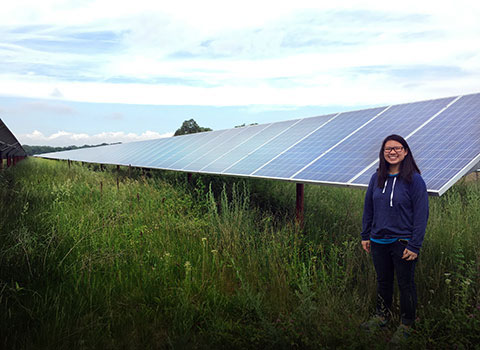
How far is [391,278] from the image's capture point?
4633 mm

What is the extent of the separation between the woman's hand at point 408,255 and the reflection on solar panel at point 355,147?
3.88ft

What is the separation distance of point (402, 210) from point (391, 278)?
0.90 m

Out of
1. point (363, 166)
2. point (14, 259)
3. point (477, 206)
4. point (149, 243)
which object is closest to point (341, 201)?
point (477, 206)

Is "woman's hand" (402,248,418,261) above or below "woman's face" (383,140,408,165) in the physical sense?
below

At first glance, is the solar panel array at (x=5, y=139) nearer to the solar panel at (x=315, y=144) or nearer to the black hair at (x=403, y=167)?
the solar panel at (x=315, y=144)

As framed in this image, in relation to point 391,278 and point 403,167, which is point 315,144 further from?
point 391,278

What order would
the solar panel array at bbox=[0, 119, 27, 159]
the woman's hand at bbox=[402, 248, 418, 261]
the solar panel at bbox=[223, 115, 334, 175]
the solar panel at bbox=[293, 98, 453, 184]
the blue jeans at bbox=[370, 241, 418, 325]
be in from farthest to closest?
the solar panel array at bbox=[0, 119, 27, 159] → the solar panel at bbox=[223, 115, 334, 175] → the solar panel at bbox=[293, 98, 453, 184] → the blue jeans at bbox=[370, 241, 418, 325] → the woman's hand at bbox=[402, 248, 418, 261]

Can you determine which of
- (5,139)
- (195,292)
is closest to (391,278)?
(195,292)

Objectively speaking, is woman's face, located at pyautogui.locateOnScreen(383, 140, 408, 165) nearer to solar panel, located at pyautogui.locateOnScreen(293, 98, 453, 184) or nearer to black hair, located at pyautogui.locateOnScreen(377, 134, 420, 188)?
black hair, located at pyautogui.locateOnScreen(377, 134, 420, 188)

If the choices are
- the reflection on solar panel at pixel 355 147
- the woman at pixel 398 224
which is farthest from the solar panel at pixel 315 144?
the woman at pixel 398 224

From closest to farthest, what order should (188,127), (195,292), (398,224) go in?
(398,224) → (195,292) → (188,127)

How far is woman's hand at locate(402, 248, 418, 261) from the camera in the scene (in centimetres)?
418

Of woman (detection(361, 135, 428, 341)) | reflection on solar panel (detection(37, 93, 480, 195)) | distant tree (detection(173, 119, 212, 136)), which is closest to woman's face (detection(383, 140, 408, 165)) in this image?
woman (detection(361, 135, 428, 341))

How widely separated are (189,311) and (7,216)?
15.4 ft
